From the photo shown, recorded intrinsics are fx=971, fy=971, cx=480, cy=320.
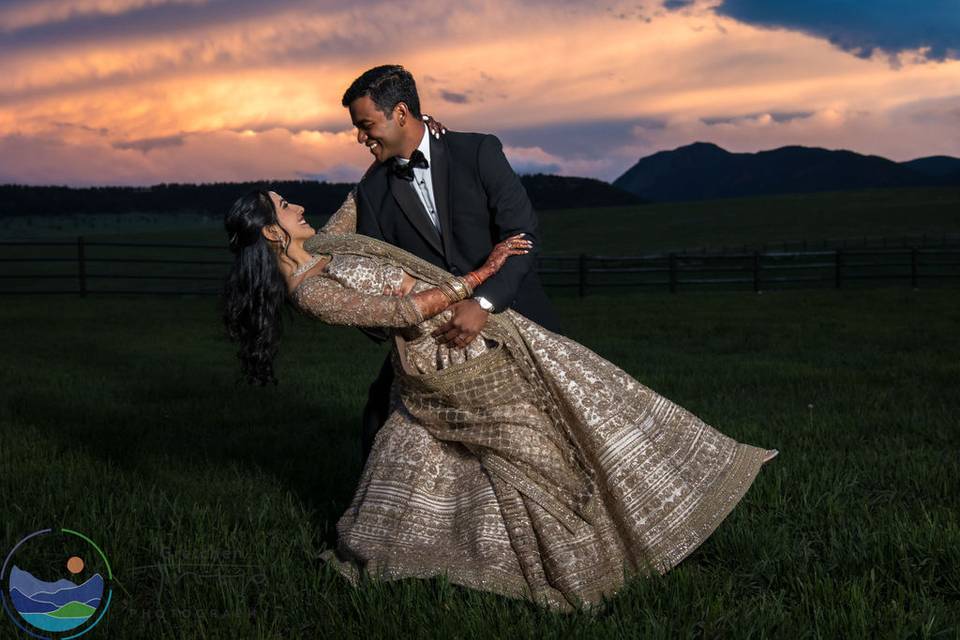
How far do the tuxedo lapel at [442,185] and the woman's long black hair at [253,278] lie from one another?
0.65 meters

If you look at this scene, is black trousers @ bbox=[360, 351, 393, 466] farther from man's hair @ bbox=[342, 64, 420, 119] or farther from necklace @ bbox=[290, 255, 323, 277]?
man's hair @ bbox=[342, 64, 420, 119]

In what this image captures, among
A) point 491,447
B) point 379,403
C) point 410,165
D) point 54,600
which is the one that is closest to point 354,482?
point 379,403

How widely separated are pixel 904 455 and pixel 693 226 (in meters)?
68.8

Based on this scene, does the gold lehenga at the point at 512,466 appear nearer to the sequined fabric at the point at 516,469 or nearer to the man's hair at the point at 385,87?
the sequined fabric at the point at 516,469

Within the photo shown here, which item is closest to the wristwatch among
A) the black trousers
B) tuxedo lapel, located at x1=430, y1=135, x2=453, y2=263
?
tuxedo lapel, located at x1=430, y1=135, x2=453, y2=263

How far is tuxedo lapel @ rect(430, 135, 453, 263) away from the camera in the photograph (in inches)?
159

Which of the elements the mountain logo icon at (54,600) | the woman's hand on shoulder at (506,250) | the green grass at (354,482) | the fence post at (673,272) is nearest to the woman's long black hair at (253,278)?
the woman's hand on shoulder at (506,250)

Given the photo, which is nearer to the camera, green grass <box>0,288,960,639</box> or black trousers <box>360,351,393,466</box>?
green grass <box>0,288,960,639</box>

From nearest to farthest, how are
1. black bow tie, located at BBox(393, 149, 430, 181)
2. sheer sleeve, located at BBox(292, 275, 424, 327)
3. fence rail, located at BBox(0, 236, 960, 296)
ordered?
sheer sleeve, located at BBox(292, 275, 424, 327), black bow tie, located at BBox(393, 149, 430, 181), fence rail, located at BBox(0, 236, 960, 296)

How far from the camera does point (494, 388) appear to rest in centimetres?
383

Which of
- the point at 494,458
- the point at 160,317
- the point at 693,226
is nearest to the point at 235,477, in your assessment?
the point at 494,458

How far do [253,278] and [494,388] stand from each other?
1.06 metres

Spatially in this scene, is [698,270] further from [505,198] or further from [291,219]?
[291,219]

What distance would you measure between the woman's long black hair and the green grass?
38.8 inches
